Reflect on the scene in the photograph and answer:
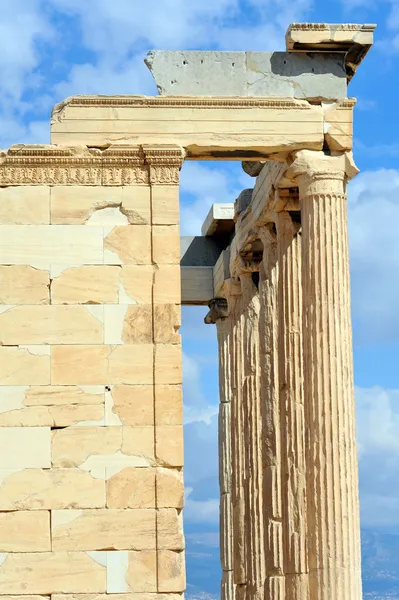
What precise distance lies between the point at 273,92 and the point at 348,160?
1.63 m

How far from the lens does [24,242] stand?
23875 mm

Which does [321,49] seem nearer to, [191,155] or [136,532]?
[191,155]

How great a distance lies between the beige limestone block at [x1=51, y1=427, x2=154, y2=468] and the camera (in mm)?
23141

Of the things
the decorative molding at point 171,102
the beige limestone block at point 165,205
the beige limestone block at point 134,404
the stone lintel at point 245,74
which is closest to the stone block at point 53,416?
the beige limestone block at point 134,404

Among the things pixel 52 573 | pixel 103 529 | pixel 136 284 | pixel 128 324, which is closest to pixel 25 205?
pixel 136 284

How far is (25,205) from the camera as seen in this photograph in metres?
24.0

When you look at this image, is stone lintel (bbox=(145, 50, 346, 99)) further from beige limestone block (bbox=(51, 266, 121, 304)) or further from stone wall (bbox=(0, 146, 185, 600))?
beige limestone block (bbox=(51, 266, 121, 304))

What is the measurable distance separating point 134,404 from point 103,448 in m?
0.81

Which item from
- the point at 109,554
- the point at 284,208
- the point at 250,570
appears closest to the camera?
the point at 109,554

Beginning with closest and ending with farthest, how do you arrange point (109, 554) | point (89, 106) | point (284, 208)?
point (109, 554), point (89, 106), point (284, 208)

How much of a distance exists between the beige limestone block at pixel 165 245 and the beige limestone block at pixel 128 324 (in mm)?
767

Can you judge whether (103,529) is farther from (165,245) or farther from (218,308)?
(218,308)

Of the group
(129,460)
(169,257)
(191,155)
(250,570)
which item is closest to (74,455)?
(129,460)

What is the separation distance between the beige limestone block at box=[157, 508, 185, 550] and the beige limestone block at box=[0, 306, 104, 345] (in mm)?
2783
